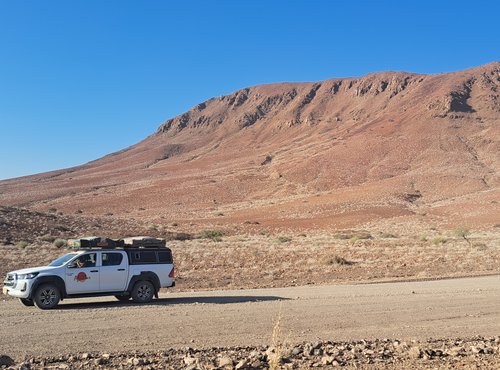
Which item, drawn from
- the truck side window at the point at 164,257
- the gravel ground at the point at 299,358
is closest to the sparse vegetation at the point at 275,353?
the gravel ground at the point at 299,358

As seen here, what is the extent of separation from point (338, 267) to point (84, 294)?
13418 mm

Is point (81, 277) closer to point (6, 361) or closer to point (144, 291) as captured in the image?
point (144, 291)

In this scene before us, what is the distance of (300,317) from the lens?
13.0m

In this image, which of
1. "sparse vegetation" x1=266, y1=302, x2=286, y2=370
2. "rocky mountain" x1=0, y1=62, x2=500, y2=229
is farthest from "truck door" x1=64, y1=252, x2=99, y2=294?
"rocky mountain" x1=0, y1=62, x2=500, y2=229

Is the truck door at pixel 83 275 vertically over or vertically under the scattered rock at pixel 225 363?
over

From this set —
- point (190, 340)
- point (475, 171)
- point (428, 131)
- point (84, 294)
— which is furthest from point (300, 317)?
point (428, 131)

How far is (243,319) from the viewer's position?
12.7 m

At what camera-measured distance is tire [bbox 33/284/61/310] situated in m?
14.3

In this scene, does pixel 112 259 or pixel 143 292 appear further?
pixel 143 292

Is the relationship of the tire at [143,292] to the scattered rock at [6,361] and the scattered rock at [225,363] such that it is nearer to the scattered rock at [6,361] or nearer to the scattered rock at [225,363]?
the scattered rock at [6,361]

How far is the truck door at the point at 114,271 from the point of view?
15.6 metres

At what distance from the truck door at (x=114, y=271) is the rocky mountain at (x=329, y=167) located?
4448 cm

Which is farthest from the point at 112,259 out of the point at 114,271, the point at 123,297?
the point at 123,297

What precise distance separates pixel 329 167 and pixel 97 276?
94370 millimetres
